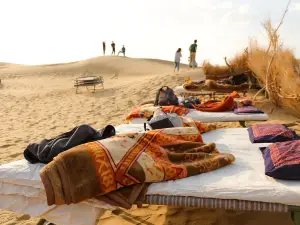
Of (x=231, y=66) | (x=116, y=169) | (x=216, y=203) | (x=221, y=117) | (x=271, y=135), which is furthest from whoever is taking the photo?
(x=231, y=66)

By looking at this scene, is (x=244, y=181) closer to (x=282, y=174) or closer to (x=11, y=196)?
(x=282, y=174)

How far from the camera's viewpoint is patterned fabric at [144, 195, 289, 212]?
2.06m

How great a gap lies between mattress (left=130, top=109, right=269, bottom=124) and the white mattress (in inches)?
87.6

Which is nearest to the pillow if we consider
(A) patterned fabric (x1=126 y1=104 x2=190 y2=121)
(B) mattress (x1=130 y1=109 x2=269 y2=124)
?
(B) mattress (x1=130 y1=109 x2=269 y2=124)

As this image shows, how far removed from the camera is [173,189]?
221 cm

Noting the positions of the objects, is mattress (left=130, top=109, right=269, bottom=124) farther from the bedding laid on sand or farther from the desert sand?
the bedding laid on sand

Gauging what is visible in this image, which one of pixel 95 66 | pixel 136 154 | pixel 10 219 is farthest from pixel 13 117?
pixel 95 66

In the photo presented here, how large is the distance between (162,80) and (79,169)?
1093cm

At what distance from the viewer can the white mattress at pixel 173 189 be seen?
82.6 inches

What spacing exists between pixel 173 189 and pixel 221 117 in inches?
117

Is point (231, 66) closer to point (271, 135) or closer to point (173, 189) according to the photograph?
point (271, 135)

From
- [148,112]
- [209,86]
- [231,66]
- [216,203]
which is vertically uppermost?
[231,66]

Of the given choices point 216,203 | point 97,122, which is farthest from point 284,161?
point 97,122

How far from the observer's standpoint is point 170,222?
9.14 ft
